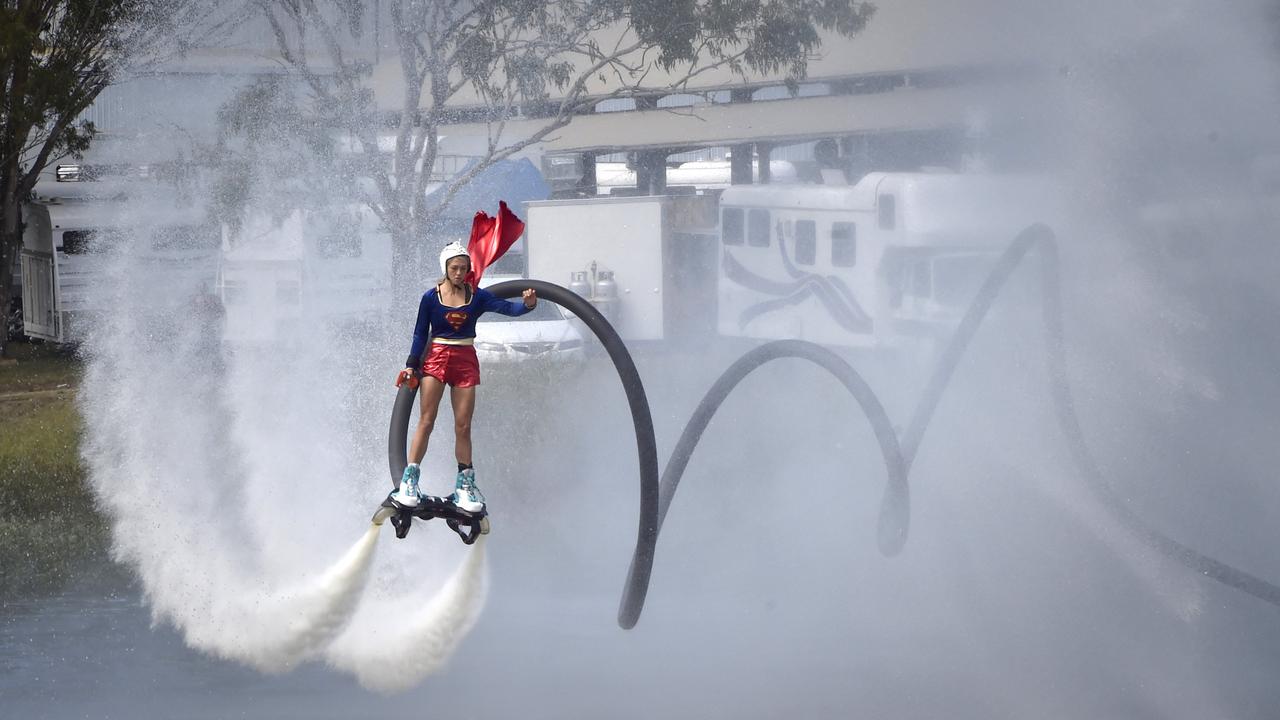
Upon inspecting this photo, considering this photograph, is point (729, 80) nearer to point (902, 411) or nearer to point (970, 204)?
point (970, 204)

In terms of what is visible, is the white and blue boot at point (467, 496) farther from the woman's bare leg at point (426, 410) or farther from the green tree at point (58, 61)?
the green tree at point (58, 61)

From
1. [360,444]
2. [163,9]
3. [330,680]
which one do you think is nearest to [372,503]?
[360,444]

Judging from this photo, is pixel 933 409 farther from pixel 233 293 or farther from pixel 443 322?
pixel 233 293

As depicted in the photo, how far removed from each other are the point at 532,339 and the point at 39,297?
1428 centimetres

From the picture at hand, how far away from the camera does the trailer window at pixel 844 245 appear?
21.9m

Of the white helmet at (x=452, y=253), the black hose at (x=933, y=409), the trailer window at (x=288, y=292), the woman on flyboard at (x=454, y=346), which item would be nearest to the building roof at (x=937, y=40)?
the black hose at (x=933, y=409)

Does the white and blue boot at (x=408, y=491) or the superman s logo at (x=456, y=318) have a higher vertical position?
the superman s logo at (x=456, y=318)

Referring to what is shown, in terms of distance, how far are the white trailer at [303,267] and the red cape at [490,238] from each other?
1239cm

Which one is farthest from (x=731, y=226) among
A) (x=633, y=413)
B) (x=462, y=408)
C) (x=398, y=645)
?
(x=462, y=408)

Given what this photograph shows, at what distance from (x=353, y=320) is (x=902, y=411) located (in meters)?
7.29

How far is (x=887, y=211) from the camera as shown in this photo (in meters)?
20.6

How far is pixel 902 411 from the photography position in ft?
56.4

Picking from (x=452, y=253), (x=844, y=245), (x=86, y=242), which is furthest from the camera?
(x=86, y=242)

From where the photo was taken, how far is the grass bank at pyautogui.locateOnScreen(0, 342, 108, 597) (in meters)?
16.7
